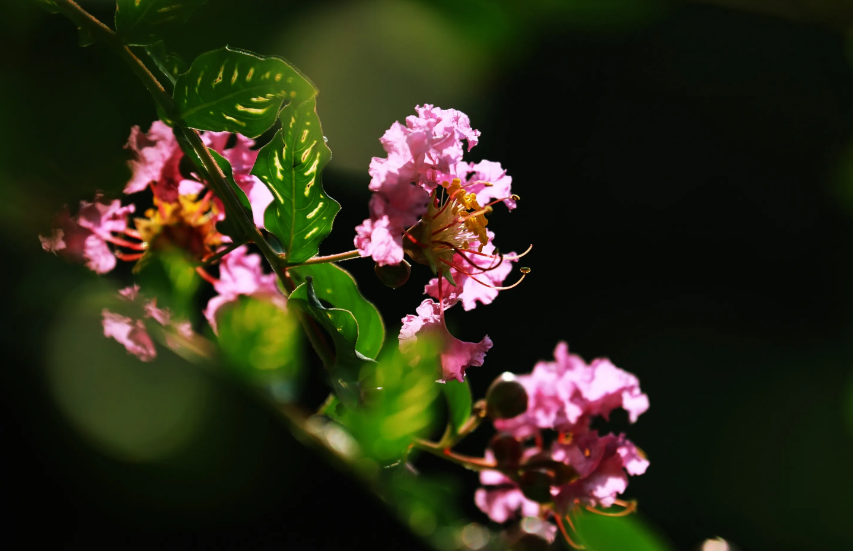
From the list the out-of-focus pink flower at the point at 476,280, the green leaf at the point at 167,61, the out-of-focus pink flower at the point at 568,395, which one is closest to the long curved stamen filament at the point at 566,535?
the out-of-focus pink flower at the point at 568,395

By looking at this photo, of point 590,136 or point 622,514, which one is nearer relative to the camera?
point 622,514

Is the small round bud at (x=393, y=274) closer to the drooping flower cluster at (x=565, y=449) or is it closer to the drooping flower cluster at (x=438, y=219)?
the drooping flower cluster at (x=438, y=219)

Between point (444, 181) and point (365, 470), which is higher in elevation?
point (444, 181)

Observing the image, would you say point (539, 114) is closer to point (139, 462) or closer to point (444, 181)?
point (139, 462)

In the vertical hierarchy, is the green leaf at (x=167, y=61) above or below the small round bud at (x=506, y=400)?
above

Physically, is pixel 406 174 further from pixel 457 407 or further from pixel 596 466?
pixel 596 466

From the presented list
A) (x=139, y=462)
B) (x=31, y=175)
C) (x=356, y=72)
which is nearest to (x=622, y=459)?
(x=31, y=175)

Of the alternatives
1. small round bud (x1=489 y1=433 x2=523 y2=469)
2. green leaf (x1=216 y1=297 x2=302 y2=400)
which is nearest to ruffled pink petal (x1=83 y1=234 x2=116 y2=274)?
green leaf (x1=216 y1=297 x2=302 y2=400)

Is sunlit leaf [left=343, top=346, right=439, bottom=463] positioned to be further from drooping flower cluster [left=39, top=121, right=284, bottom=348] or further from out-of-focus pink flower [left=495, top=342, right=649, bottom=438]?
out-of-focus pink flower [left=495, top=342, right=649, bottom=438]
